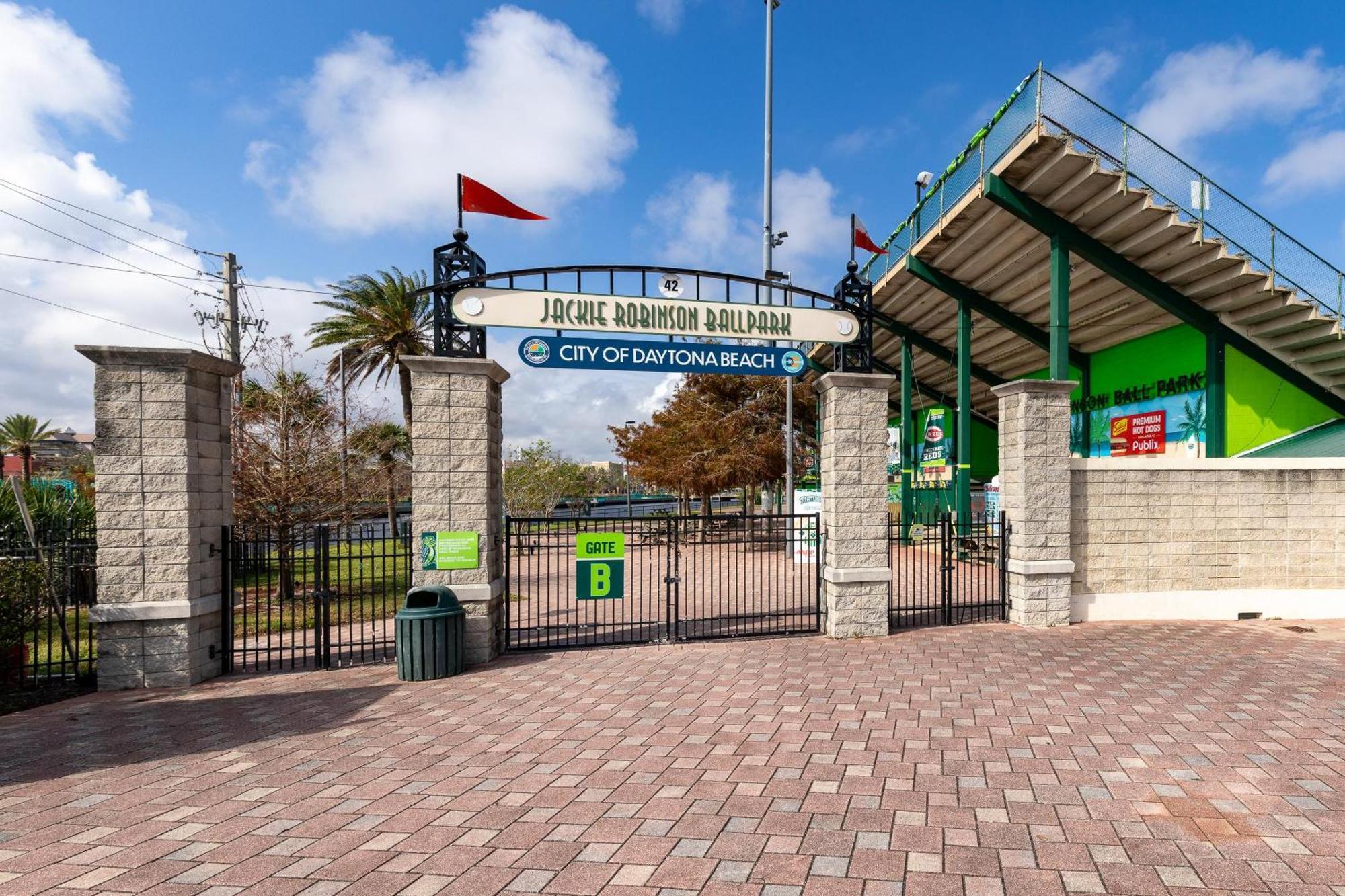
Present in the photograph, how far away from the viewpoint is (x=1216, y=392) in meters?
15.9

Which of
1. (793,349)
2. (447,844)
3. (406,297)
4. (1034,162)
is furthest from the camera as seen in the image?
(406,297)

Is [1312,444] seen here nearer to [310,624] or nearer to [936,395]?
[936,395]

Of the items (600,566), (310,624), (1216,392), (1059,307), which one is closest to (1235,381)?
(1216,392)

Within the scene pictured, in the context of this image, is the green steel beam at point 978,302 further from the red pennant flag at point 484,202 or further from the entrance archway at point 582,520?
the red pennant flag at point 484,202

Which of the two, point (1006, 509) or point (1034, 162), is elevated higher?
point (1034, 162)

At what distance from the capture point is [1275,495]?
34.7ft

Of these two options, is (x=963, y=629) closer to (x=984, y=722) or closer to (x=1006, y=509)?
(x=1006, y=509)

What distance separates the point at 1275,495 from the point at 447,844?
13.8 meters

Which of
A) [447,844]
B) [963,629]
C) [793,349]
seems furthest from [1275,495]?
[447,844]

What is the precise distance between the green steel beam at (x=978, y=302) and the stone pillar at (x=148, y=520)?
19.1 metres

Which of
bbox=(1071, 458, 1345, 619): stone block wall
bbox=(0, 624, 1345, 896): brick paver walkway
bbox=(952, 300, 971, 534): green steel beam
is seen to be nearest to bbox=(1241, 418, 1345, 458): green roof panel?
bbox=(1071, 458, 1345, 619): stone block wall

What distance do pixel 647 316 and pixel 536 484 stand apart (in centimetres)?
2264

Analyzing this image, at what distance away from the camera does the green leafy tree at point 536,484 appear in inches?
1154

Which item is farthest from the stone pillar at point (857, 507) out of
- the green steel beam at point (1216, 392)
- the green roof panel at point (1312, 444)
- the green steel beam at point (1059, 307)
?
the green steel beam at point (1216, 392)
